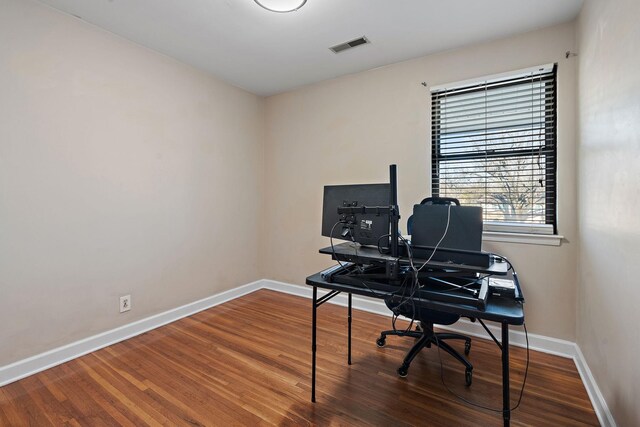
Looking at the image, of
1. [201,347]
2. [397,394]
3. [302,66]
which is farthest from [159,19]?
[397,394]

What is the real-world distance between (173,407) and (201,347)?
71 cm

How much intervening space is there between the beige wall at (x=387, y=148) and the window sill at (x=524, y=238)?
0.14ft

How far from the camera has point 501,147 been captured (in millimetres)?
2484

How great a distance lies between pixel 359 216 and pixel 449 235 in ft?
1.57

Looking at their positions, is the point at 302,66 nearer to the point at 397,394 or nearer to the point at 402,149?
the point at 402,149

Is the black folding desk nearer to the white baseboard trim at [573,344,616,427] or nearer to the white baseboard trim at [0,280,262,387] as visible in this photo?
the white baseboard trim at [573,344,616,427]

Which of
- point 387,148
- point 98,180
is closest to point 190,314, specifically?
point 98,180

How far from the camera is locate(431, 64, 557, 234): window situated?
2.33 meters

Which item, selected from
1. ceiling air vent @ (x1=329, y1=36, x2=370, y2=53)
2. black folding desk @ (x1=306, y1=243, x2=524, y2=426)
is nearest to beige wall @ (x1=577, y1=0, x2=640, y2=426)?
black folding desk @ (x1=306, y1=243, x2=524, y2=426)

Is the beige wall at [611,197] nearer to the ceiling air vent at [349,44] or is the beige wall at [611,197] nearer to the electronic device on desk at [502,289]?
the electronic device on desk at [502,289]

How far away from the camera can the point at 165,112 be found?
2857 millimetres

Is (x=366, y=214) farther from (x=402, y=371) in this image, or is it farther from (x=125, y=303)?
(x=125, y=303)

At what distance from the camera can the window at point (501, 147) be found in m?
2.33

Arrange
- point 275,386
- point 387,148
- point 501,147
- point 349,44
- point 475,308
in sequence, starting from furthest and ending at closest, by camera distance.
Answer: point 387,148 < point 349,44 < point 501,147 < point 275,386 < point 475,308
